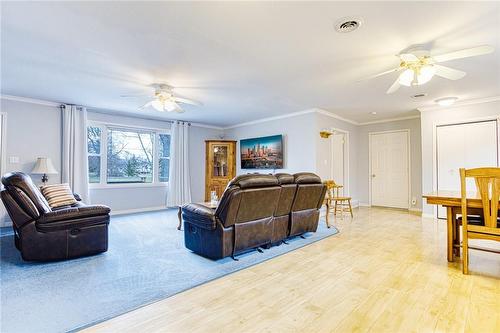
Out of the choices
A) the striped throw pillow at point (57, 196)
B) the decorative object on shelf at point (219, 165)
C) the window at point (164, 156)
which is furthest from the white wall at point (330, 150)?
the striped throw pillow at point (57, 196)

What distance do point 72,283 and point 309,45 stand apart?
3.31 m

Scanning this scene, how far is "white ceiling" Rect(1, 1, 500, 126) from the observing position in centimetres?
212

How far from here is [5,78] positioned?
3.73 meters

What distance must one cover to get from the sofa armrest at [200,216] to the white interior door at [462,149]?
5020 mm

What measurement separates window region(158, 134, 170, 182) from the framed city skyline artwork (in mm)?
2070

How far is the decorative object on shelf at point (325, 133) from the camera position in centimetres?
571

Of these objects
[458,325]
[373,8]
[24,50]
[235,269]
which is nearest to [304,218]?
[235,269]

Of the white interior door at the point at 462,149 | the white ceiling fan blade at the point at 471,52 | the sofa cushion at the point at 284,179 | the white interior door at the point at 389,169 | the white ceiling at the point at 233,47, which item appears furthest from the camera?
Answer: the white interior door at the point at 389,169

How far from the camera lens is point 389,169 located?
6637 mm

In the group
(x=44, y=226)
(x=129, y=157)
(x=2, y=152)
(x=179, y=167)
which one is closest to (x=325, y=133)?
(x=179, y=167)

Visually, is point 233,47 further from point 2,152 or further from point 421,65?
point 2,152

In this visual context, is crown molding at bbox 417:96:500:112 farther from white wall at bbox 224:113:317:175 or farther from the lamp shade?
the lamp shade

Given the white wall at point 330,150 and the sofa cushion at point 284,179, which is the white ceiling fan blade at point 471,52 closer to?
the sofa cushion at point 284,179

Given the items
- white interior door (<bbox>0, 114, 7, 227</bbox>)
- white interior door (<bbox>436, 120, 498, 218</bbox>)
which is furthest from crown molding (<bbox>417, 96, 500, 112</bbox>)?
white interior door (<bbox>0, 114, 7, 227</bbox>)
